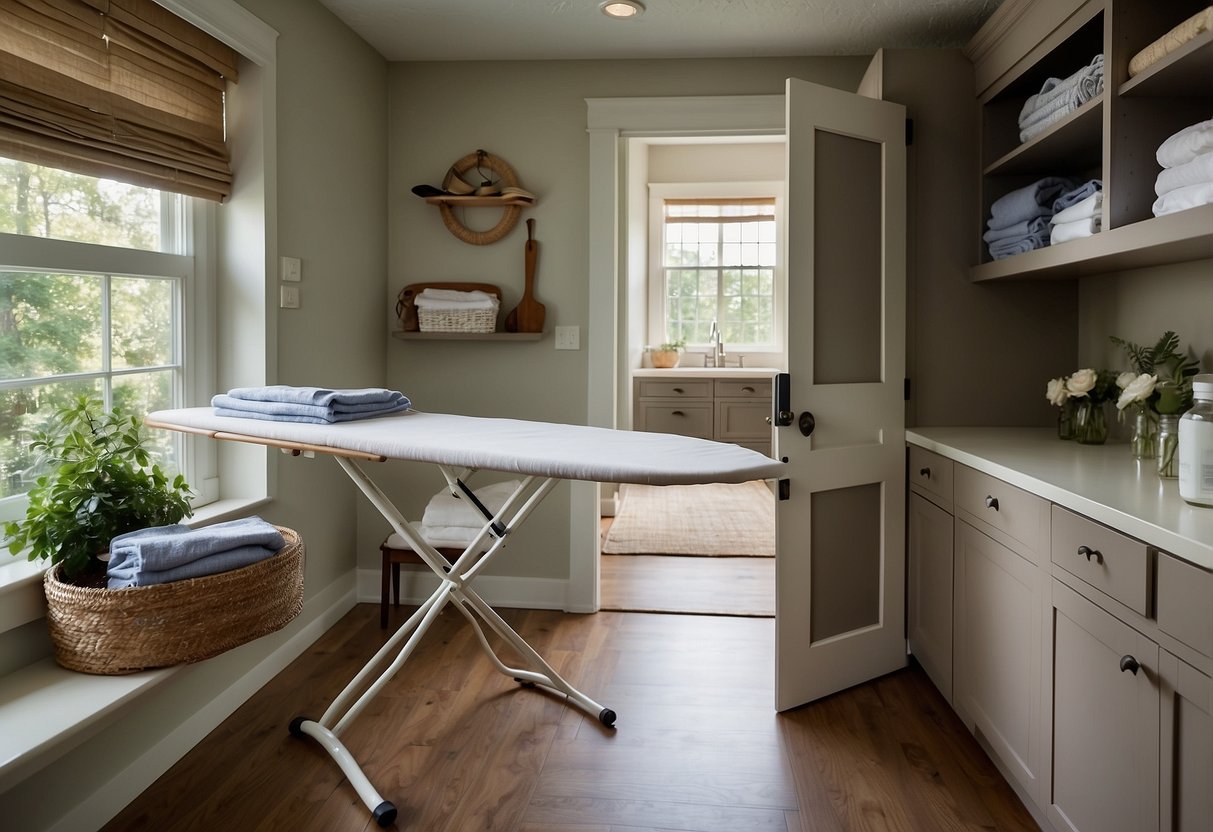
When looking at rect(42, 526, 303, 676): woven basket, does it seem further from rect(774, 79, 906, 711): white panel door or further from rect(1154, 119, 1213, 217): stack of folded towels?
rect(1154, 119, 1213, 217): stack of folded towels

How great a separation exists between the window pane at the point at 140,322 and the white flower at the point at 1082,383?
2607mm

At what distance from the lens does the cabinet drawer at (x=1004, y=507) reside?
1931 mm

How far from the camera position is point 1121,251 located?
2.00 metres

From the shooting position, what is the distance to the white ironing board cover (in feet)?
5.53

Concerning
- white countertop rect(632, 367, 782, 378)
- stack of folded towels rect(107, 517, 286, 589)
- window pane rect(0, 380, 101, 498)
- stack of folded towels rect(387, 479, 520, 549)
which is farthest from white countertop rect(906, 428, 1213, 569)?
white countertop rect(632, 367, 782, 378)

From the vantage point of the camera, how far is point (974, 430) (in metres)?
2.85

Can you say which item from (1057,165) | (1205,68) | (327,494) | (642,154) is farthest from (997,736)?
(642,154)

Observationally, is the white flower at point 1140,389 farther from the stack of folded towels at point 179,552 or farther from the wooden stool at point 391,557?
the wooden stool at point 391,557

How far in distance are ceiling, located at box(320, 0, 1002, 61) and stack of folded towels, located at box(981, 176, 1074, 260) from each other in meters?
0.79

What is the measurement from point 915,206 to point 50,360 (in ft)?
8.45

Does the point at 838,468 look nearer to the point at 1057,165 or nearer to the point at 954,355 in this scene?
the point at 954,355

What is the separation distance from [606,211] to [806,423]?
139cm

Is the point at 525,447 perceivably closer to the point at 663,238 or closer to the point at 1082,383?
the point at 1082,383

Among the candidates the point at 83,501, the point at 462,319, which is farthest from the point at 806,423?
the point at 83,501
